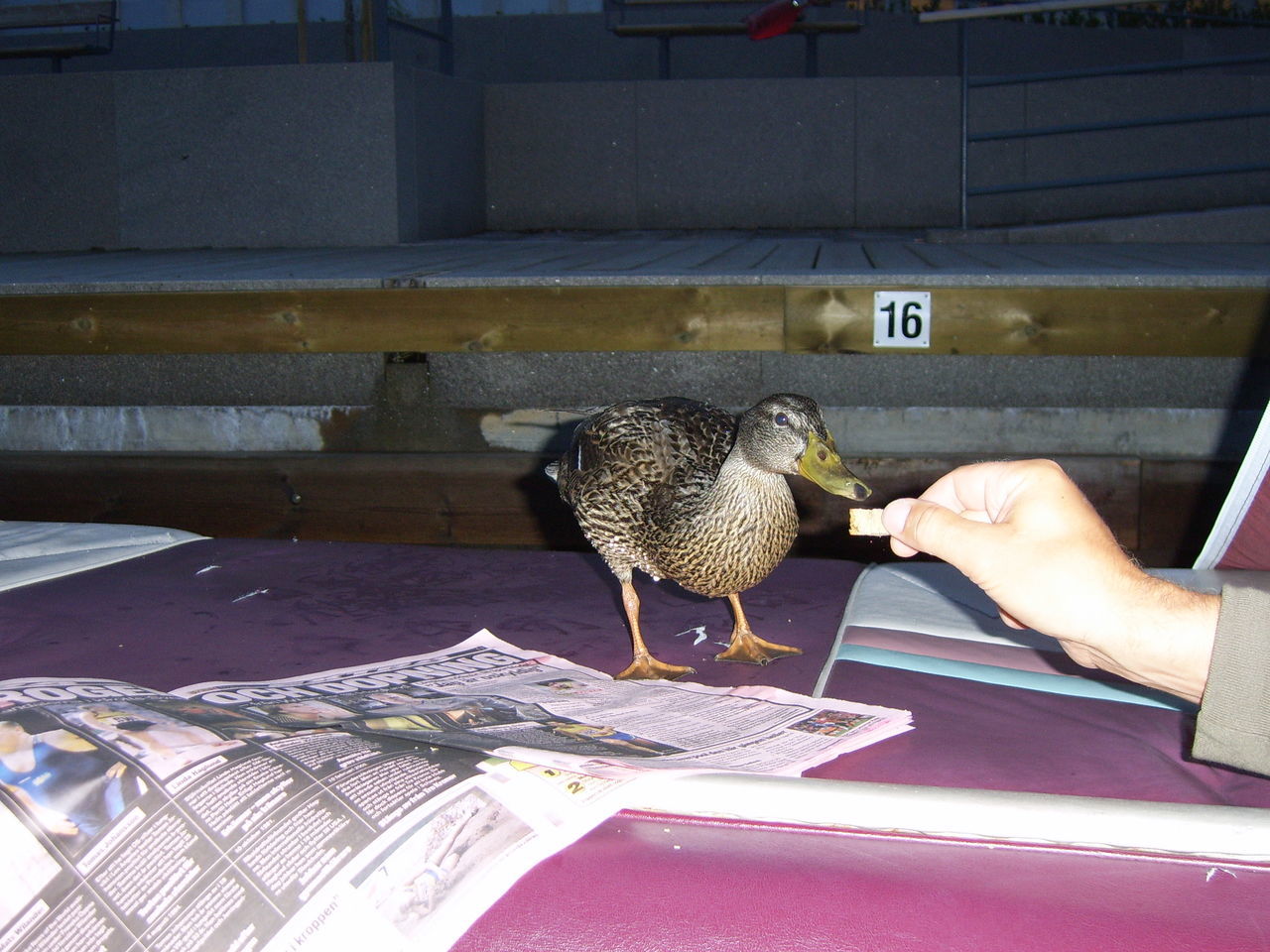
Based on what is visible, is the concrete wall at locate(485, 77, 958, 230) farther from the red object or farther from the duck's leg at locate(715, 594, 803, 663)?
the duck's leg at locate(715, 594, 803, 663)

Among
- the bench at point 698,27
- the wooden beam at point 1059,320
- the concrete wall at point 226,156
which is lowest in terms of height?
the wooden beam at point 1059,320

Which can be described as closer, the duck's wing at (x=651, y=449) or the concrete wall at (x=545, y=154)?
the duck's wing at (x=651, y=449)

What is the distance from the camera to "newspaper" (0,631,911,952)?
1.14 m

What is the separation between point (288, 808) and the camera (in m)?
1.22

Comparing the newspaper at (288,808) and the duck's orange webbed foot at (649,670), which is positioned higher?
the newspaper at (288,808)

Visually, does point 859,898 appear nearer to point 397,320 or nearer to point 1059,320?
point 1059,320

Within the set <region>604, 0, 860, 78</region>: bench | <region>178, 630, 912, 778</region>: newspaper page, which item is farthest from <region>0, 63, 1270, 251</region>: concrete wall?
<region>178, 630, 912, 778</region>: newspaper page

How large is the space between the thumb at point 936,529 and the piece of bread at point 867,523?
0.15 ft

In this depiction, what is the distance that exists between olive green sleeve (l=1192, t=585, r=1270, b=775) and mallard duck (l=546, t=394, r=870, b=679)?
65 centimetres

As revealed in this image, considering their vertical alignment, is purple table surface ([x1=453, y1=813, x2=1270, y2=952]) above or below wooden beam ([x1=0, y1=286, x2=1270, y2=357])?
below

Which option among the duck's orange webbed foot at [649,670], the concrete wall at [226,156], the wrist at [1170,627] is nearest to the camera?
the wrist at [1170,627]

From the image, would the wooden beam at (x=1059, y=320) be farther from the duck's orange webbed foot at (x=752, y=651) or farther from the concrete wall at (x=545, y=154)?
the concrete wall at (x=545, y=154)

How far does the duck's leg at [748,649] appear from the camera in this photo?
6.59 ft

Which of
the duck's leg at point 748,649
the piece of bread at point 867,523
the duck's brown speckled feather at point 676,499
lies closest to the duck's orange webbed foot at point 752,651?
the duck's leg at point 748,649
